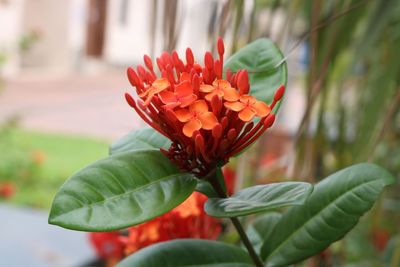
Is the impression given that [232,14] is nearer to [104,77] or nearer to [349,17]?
[349,17]

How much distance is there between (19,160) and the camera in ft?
11.3

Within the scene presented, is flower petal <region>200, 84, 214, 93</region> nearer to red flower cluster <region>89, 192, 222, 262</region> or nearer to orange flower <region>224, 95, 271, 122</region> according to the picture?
orange flower <region>224, 95, 271, 122</region>

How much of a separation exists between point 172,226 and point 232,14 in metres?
0.17

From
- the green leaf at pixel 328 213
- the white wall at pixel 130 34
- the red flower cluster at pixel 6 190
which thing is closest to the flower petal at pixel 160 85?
the green leaf at pixel 328 213

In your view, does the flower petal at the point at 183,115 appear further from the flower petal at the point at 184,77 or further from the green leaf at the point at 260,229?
the green leaf at the point at 260,229

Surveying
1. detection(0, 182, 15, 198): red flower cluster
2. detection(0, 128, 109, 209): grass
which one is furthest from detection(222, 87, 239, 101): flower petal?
detection(0, 182, 15, 198): red flower cluster

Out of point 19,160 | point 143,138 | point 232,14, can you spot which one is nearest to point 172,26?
point 232,14

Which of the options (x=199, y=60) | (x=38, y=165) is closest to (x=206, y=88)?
(x=199, y=60)

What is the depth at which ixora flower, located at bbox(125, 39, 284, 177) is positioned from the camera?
28 centimetres

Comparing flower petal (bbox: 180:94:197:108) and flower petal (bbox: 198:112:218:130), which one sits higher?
flower petal (bbox: 180:94:197:108)

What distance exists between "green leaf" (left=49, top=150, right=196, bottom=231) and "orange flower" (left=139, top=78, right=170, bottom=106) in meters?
0.03

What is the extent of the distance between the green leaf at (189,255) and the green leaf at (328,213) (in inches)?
0.9

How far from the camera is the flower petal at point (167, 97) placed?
0.93 feet

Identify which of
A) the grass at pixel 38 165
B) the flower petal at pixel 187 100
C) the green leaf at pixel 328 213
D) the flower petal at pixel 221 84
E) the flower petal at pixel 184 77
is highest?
the flower petal at pixel 184 77
